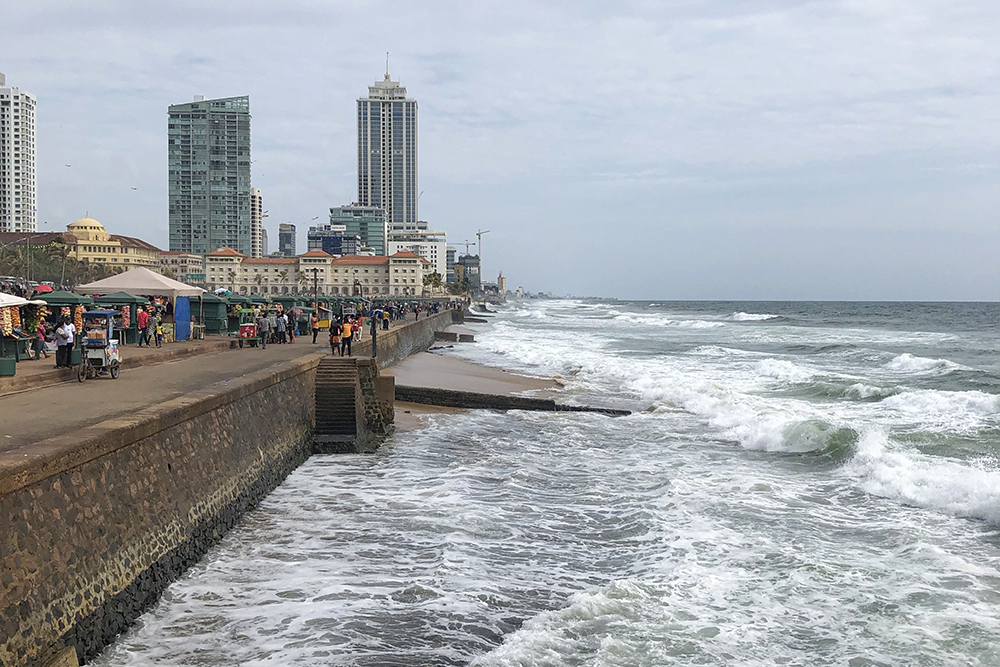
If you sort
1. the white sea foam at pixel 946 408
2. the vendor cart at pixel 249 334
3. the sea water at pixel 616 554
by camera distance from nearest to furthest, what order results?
the sea water at pixel 616 554 → the white sea foam at pixel 946 408 → the vendor cart at pixel 249 334

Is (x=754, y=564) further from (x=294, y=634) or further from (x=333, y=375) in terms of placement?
(x=333, y=375)

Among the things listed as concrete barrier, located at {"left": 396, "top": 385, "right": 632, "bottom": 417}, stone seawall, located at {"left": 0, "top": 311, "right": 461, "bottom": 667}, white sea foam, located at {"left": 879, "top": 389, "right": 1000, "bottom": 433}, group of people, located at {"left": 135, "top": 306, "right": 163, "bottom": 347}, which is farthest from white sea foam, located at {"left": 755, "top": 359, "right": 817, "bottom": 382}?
stone seawall, located at {"left": 0, "top": 311, "right": 461, "bottom": 667}

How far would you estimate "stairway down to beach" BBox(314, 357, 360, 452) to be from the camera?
14.4 metres

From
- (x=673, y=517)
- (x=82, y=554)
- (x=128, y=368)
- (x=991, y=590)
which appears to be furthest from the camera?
(x=128, y=368)

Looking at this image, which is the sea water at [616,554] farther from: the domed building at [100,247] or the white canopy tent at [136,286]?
the domed building at [100,247]

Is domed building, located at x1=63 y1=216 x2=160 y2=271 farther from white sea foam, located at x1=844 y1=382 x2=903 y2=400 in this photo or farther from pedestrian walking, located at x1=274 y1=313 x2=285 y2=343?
white sea foam, located at x1=844 y1=382 x2=903 y2=400

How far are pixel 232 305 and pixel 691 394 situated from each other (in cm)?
1660

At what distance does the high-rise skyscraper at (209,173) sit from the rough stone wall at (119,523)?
176 m

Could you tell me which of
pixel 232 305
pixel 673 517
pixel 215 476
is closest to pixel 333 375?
pixel 215 476

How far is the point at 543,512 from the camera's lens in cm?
1029

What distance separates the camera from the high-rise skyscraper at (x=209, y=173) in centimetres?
17125

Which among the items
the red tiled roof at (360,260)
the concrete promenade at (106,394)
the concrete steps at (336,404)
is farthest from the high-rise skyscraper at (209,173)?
the concrete steps at (336,404)

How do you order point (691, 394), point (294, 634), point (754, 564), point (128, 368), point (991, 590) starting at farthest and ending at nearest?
1. point (691, 394)
2. point (128, 368)
3. point (754, 564)
4. point (991, 590)
5. point (294, 634)

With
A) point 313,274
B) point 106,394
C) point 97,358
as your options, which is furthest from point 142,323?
point 313,274
